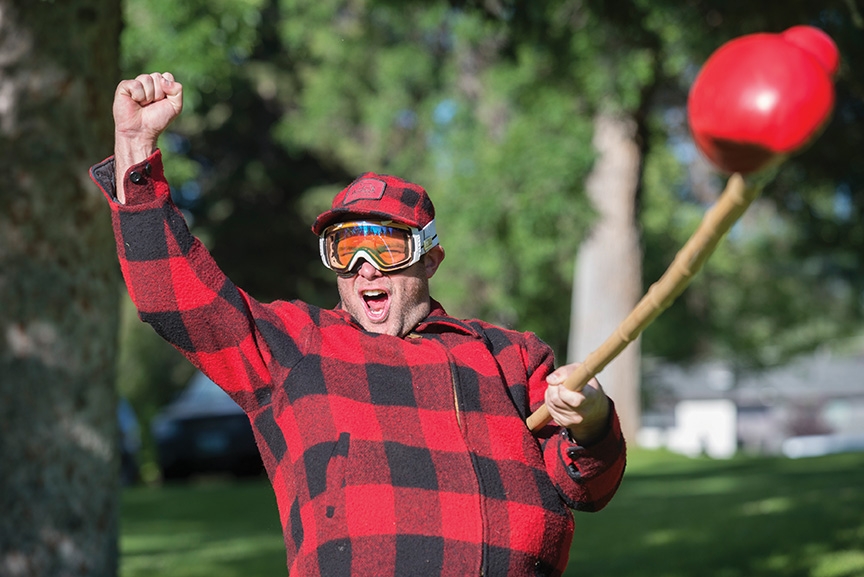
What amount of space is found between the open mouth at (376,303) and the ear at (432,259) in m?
0.15

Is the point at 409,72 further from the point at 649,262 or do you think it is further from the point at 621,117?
the point at 621,117

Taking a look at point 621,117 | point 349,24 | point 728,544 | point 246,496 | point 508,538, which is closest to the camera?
point 508,538

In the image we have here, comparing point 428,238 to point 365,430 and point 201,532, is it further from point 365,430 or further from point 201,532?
point 201,532

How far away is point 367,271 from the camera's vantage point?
2889 mm

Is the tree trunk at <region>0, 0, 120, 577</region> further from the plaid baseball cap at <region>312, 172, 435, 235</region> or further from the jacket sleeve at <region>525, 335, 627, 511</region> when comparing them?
the jacket sleeve at <region>525, 335, 627, 511</region>

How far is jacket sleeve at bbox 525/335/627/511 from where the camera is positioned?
2.76 meters

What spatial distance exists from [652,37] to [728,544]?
10.9ft

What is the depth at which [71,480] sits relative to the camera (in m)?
5.12

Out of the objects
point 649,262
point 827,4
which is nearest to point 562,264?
point 649,262

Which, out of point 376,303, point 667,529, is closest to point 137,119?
point 376,303

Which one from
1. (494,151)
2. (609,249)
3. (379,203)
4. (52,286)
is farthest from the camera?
(494,151)

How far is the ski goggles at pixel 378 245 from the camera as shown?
2877mm

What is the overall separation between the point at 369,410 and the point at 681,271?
90 cm

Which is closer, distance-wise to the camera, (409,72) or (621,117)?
(621,117)
